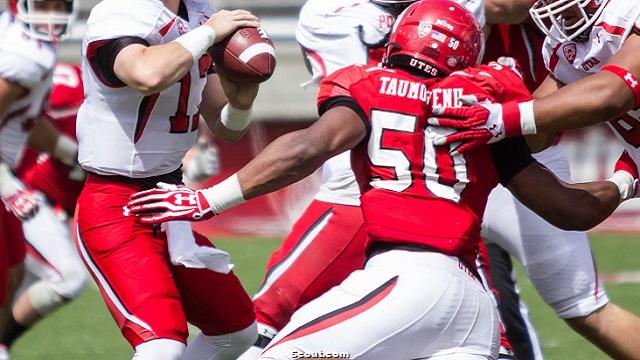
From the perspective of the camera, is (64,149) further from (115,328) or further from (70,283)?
(115,328)

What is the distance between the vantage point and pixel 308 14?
498 centimetres

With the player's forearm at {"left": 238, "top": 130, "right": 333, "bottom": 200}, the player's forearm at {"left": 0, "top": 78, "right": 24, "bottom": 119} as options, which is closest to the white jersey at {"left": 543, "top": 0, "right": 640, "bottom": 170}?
the player's forearm at {"left": 238, "top": 130, "right": 333, "bottom": 200}

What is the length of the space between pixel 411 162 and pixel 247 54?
0.86 metres

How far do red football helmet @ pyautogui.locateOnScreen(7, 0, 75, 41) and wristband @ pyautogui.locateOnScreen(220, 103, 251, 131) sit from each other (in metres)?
1.44

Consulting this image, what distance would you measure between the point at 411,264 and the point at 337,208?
1271 mm

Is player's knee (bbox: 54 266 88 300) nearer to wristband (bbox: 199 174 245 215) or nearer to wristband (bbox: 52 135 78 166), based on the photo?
wristband (bbox: 52 135 78 166)

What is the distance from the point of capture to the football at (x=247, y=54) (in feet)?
13.6

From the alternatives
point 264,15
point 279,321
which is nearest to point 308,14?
point 279,321

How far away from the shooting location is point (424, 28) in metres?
3.69

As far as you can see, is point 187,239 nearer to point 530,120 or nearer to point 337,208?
point 337,208

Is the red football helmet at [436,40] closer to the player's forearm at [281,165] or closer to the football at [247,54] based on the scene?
the player's forearm at [281,165]

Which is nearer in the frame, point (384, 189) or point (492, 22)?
point (384, 189)

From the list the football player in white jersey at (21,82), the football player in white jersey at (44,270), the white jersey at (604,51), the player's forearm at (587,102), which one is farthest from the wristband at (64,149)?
the player's forearm at (587,102)

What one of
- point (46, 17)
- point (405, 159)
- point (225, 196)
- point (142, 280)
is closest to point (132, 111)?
point (142, 280)
